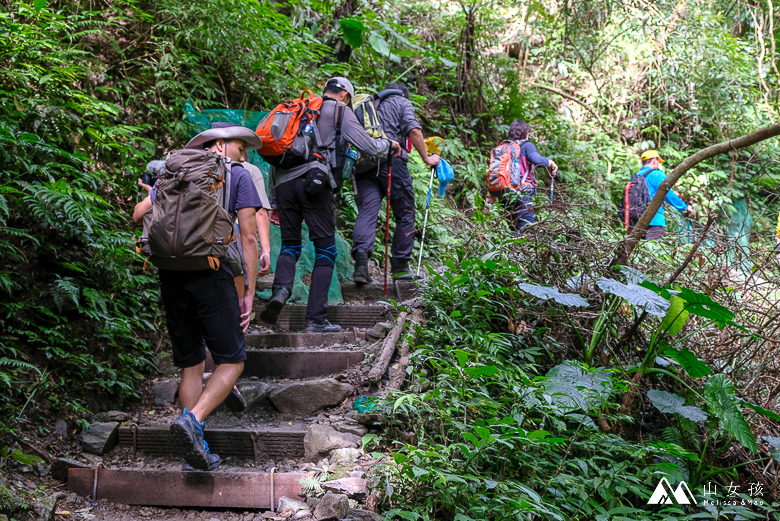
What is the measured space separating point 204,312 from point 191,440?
2.43 feet

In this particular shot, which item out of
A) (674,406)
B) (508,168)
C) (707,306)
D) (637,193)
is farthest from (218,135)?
(637,193)

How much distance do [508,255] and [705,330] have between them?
5.12 feet

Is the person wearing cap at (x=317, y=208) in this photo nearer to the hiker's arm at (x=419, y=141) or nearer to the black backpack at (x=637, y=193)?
the hiker's arm at (x=419, y=141)

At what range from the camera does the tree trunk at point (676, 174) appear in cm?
332

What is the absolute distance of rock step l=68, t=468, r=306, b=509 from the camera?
320 cm

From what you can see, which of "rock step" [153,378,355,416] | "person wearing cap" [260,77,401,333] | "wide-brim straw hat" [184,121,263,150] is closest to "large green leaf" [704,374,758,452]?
"rock step" [153,378,355,416]

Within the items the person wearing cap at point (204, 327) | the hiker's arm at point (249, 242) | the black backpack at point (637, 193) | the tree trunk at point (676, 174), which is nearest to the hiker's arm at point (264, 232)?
the hiker's arm at point (249, 242)

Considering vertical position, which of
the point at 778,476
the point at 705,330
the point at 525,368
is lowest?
the point at 778,476

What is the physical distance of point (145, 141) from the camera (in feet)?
19.4

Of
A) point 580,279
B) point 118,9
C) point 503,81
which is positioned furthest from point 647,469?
point 503,81

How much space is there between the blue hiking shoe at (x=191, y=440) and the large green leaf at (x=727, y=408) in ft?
9.67

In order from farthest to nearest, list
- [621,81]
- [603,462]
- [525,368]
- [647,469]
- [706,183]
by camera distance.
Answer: [621,81] → [706,183] → [525,368] → [603,462] → [647,469]

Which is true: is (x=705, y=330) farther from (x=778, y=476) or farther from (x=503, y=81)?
(x=503, y=81)

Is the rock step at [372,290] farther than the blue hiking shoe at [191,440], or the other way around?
the rock step at [372,290]
